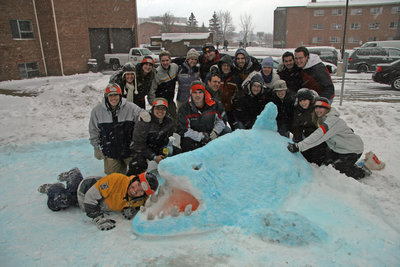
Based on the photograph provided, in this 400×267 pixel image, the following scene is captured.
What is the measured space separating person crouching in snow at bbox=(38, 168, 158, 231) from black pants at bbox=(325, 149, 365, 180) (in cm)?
303

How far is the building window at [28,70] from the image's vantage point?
59.4ft

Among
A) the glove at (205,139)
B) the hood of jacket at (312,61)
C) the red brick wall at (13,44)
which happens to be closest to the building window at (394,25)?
the red brick wall at (13,44)

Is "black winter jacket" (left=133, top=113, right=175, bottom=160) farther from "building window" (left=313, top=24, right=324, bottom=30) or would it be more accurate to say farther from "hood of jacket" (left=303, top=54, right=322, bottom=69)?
"building window" (left=313, top=24, right=324, bottom=30)

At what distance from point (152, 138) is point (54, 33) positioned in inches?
728

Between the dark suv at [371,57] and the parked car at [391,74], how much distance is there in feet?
19.5

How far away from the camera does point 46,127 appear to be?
24.7 ft

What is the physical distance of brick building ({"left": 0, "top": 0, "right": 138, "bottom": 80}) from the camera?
56.5 ft

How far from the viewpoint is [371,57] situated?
19234 mm

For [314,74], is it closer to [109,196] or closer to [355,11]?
[109,196]

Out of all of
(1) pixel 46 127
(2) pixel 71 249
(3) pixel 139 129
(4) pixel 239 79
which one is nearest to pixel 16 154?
(1) pixel 46 127

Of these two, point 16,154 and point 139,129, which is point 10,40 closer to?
point 16,154

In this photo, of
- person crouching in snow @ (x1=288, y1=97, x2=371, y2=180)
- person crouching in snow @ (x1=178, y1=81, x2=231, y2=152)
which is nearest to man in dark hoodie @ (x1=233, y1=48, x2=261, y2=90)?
person crouching in snow @ (x1=178, y1=81, x2=231, y2=152)

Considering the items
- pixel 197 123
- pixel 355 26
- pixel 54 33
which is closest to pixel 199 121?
pixel 197 123

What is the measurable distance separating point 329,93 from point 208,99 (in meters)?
2.22
